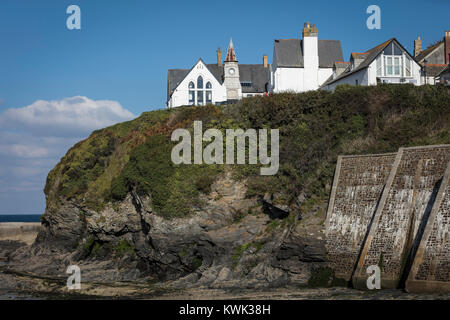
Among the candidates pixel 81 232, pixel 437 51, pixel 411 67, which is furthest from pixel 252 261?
pixel 437 51

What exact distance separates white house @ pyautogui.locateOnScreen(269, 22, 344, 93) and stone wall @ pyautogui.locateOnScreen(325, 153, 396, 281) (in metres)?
21.4

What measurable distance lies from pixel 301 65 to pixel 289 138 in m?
16.5

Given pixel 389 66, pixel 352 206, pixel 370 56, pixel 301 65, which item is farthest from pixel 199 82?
pixel 352 206

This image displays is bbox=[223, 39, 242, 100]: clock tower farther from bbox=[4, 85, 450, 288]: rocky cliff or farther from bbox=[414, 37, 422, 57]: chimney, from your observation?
bbox=[414, 37, 422, 57]: chimney

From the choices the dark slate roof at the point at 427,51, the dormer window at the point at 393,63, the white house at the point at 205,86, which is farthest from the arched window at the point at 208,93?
the dark slate roof at the point at 427,51

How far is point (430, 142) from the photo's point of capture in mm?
27125

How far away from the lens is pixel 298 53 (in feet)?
159

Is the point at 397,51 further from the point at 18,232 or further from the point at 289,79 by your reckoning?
the point at 18,232

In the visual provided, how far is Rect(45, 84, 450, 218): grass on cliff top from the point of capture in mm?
30156

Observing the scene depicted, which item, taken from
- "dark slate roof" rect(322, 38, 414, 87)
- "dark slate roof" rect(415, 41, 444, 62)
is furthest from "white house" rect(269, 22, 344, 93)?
"dark slate roof" rect(415, 41, 444, 62)

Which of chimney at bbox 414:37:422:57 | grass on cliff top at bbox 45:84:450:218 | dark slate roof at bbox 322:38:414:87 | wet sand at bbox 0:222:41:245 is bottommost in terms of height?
wet sand at bbox 0:222:41:245

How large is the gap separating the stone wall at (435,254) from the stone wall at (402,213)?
0.87 meters
